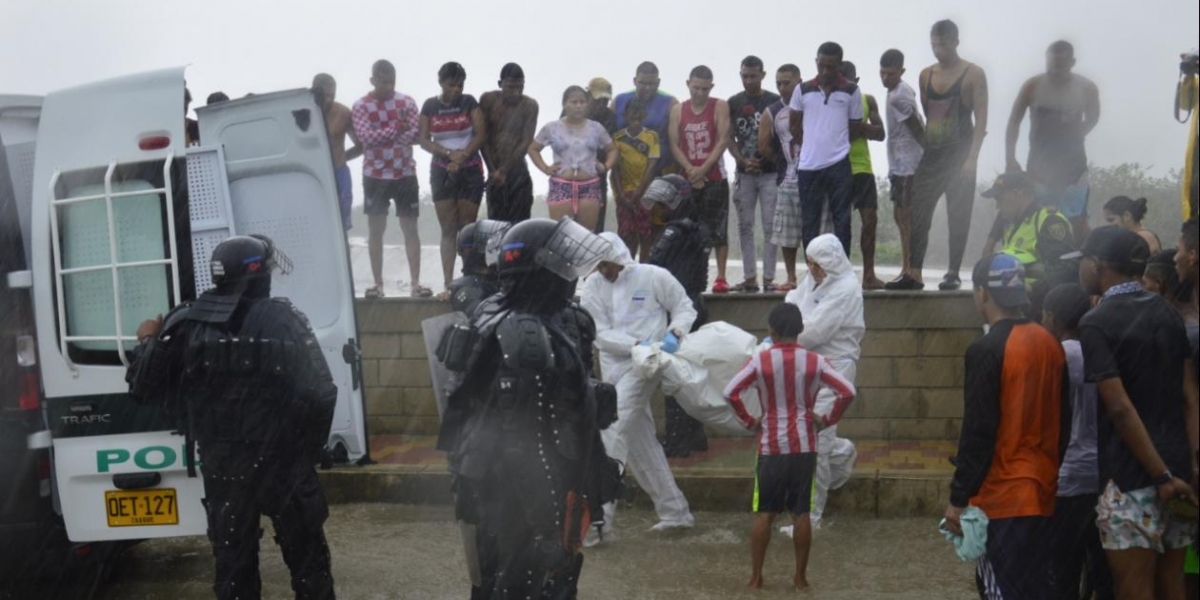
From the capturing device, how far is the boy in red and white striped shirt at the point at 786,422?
24.4ft

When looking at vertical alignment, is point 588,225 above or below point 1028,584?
above

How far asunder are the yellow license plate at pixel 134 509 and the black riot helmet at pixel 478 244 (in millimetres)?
1741

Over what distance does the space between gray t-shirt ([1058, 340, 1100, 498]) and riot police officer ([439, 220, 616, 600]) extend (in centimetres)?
182

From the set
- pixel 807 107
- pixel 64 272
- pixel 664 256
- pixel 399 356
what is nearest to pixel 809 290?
pixel 664 256

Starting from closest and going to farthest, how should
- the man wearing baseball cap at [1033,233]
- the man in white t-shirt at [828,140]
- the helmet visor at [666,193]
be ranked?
the man wearing baseball cap at [1033,233] < the helmet visor at [666,193] < the man in white t-shirt at [828,140]

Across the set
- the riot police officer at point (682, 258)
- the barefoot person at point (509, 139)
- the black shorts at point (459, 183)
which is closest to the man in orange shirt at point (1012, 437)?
the riot police officer at point (682, 258)

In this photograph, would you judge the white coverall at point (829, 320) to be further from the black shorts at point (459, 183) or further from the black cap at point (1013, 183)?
the black shorts at point (459, 183)

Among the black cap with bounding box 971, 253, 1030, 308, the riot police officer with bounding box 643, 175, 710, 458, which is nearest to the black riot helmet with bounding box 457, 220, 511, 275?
the riot police officer with bounding box 643, 175, 710, 458

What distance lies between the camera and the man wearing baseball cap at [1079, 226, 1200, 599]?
5277mm

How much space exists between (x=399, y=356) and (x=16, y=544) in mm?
4679

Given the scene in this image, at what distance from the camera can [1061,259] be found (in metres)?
8.04

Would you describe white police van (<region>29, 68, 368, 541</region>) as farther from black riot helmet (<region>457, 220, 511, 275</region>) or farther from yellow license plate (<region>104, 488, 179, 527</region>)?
black riot helmet (<region>457, 220, 511, 275</region>)

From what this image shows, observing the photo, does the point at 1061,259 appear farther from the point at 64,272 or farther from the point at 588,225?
the point at 64,272

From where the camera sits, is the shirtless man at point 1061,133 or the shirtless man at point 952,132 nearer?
the shirtless man at point 1061,133
